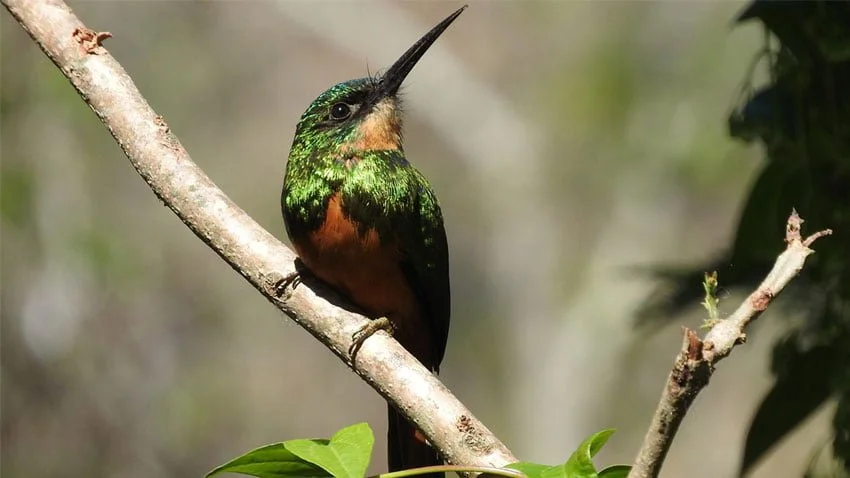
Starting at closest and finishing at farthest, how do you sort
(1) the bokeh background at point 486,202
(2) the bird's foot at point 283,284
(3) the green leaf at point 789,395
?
1. (2) the bird's foot at point 283,284
2. (3) the green leaf at point 789,395
3. (1) the bokeh background at point 486,202

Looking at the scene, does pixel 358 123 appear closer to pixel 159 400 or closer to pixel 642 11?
pixel 159 400

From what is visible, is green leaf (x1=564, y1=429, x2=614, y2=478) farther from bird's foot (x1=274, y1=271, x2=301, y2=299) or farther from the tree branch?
bird's foot (x1=274, y1=271, x2=301, y2=299)

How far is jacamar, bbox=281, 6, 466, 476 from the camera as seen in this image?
2.04m

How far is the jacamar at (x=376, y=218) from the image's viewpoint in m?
2.04

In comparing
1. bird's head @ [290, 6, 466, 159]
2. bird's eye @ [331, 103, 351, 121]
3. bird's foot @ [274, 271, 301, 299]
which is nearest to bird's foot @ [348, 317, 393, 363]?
bird's foot @ [274, 271, 301, 299]

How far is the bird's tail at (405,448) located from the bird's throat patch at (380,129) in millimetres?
595

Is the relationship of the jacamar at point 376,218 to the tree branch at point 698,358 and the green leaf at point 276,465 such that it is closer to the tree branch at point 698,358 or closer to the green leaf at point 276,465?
the green leaf at point 276,465

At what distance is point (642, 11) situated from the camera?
34.7ft

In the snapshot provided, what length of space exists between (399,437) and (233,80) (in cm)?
830

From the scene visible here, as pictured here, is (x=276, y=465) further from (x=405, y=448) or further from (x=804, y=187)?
(x=804, y=187)

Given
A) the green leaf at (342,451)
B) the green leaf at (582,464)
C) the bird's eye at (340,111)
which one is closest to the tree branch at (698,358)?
the green leaf at (582,464)

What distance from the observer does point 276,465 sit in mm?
1094

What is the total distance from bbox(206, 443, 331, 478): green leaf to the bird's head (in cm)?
125

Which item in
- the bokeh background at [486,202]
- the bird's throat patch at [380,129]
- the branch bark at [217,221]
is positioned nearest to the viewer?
the branch bark at [217,221]
